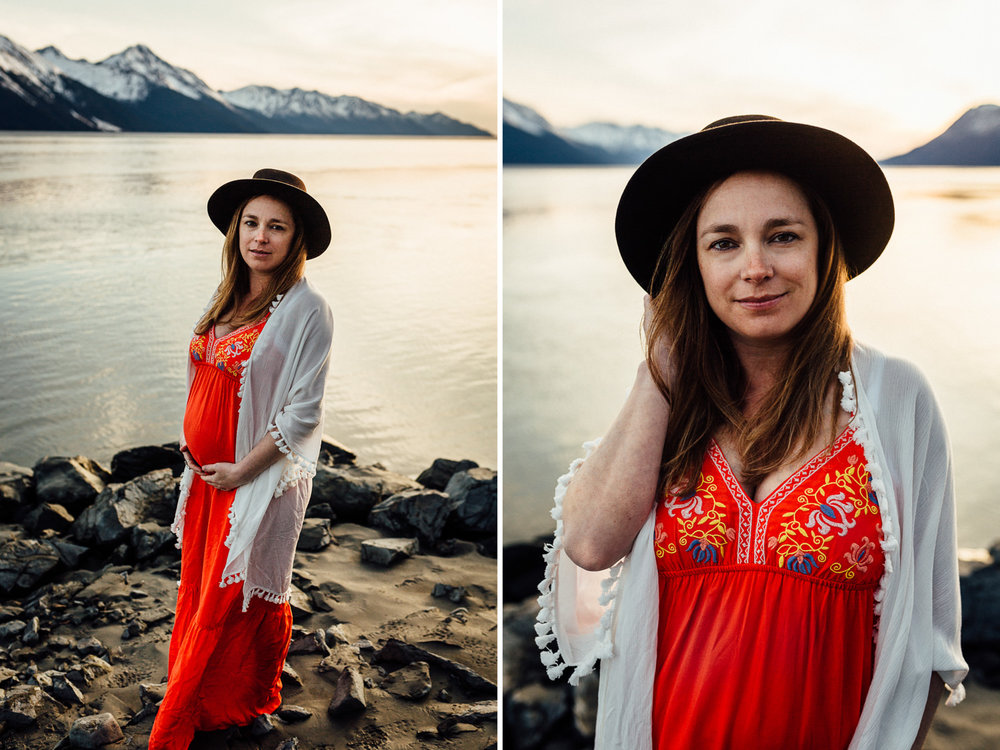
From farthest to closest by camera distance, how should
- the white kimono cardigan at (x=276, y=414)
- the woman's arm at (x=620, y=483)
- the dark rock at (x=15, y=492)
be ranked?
1. the dark rock at (x=15, y=492)
2. the white kimono cardigan at (x=276, y=414)
3. the woman's arm at (x=620, y=483)

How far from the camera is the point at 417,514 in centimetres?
290

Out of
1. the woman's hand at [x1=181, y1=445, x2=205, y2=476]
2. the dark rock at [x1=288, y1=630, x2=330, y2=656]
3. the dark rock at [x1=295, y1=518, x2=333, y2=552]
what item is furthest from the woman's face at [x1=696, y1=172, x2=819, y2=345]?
the dark rock at [x1=295, y1=518, x2=333, y2=552]

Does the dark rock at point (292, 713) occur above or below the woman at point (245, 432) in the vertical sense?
below

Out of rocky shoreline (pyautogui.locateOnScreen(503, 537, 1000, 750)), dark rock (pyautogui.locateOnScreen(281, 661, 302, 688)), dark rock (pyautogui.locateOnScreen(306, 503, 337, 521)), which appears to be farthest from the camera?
dark rock (pyautogui.locateOnScreen(306, 503, 337, 521))

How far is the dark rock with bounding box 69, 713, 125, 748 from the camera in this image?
6.81 ft

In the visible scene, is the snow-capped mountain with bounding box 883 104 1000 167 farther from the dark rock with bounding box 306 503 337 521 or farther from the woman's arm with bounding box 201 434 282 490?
the dark rock with bounding box 306 503 337 521

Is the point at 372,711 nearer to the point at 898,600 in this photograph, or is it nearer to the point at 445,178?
the point at 898,600

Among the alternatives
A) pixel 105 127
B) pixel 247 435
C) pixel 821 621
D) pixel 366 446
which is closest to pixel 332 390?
pixel 366 446

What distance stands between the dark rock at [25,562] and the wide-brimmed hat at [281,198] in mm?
1314

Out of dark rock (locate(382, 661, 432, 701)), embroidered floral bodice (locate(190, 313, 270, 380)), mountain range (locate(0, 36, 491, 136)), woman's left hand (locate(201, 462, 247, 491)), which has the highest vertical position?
mountain range (locate(0, 36, 491, 136))

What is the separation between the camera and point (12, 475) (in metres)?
2.72

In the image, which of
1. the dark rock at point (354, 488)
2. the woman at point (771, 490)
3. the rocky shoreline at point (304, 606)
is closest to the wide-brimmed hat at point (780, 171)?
the woman at point (771, 490)

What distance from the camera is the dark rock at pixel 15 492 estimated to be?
2688 millimetres

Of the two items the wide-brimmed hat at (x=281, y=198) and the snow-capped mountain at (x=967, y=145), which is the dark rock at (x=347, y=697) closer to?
the wide-brimmed hat at (x=281, y=198)
